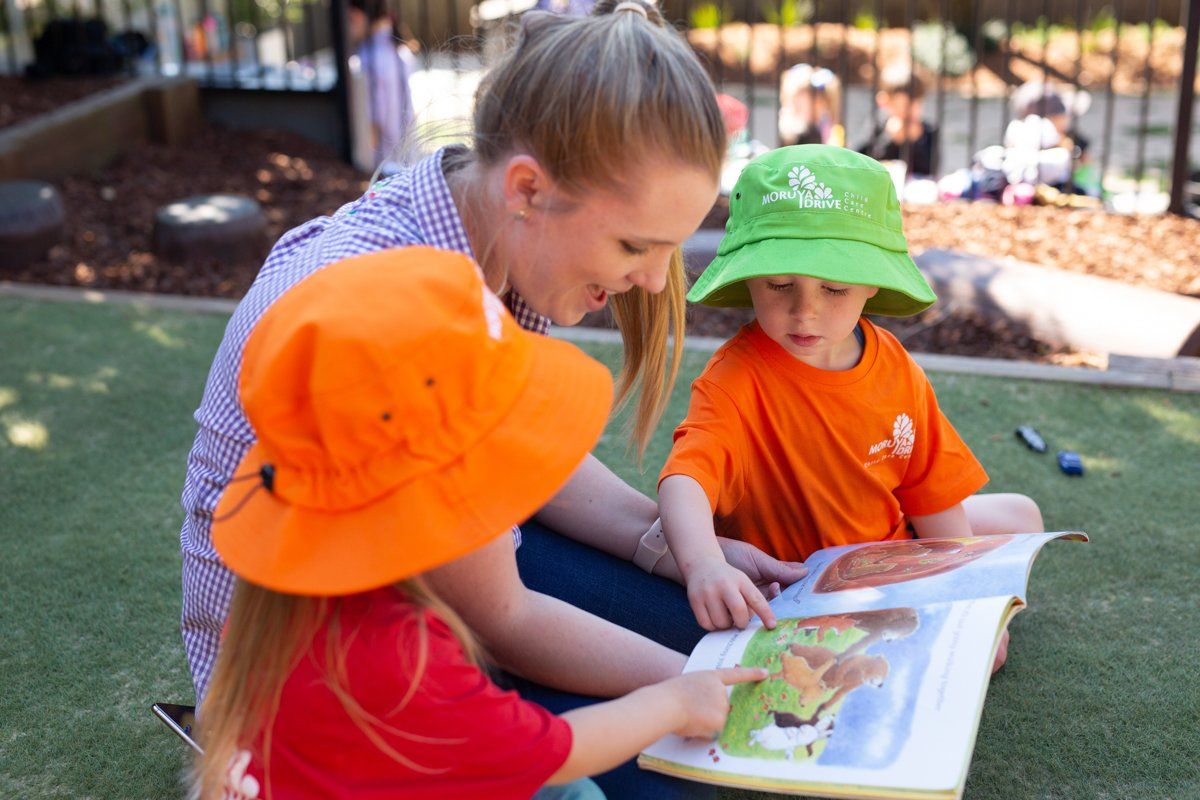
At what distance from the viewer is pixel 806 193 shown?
209cm

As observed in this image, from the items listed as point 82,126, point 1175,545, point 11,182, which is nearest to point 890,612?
point 1175,545

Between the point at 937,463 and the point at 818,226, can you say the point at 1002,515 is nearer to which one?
the point at 937,463

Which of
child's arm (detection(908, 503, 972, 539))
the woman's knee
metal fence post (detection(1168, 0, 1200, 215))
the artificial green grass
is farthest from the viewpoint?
metal fence post (detection(1168, 0, 1200, 215))

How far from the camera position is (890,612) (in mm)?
1687

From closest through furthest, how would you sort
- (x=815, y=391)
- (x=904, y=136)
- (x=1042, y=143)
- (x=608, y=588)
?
(x=608, y=588)
(x=815, y=391)
(x=1042, y=143)
(x=904, y=136)

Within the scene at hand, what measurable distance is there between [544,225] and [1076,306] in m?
3.11

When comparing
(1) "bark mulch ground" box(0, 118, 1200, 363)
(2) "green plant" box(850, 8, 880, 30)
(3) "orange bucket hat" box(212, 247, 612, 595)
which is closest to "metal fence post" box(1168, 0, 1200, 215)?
(1) "bark mulch ground" box(0, 118, 1200, 363)

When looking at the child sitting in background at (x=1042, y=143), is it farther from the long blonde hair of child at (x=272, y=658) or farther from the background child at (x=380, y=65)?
the long blonde hair of child at (x=272, y=658)

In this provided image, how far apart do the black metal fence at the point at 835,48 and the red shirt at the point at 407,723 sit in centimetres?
621

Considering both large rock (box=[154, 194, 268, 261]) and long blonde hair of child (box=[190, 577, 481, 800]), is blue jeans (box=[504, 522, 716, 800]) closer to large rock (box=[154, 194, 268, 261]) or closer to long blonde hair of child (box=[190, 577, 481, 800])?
long blonde hair of child (box=[190, 577, 481, 800])

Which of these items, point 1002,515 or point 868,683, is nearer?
point 868,683

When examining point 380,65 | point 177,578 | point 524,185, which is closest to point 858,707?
point 524,185

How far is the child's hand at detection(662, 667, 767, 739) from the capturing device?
4.82ft

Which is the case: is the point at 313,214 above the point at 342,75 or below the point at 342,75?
below
